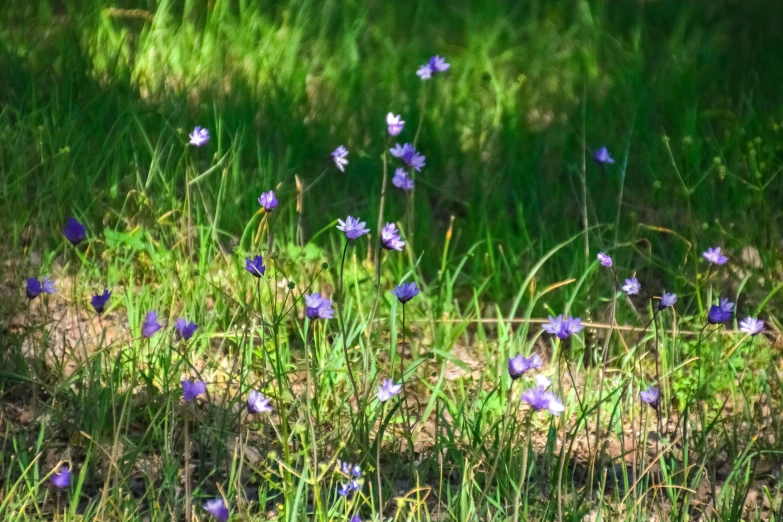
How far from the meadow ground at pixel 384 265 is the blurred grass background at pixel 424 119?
0.02 m

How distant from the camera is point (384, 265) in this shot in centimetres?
294

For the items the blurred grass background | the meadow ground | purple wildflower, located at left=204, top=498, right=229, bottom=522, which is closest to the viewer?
purple wildflower, located at left=204, top=498, right=229, bottom=522

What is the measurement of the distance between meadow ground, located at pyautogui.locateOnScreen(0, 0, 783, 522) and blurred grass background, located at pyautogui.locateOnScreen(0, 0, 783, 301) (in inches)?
0.6

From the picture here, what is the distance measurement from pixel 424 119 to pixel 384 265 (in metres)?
0.89

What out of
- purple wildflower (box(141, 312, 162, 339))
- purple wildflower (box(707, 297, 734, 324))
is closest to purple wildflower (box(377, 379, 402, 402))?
purple wildflower (box(141, 312, 162, 339))

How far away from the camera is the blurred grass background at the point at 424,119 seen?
2996mm

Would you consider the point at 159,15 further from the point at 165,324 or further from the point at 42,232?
the point at 165,324

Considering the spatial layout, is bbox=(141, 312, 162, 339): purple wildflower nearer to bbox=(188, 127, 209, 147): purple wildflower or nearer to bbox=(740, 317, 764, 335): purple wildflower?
bbox=(188, 127, 209, 147): purple wildflower

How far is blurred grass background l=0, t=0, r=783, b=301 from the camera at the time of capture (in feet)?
9.83

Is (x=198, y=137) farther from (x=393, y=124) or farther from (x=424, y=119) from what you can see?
(x=424, y=119)

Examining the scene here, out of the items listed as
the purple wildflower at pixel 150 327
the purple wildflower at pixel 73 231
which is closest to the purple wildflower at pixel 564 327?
the purple wildflower at pixel 150 327

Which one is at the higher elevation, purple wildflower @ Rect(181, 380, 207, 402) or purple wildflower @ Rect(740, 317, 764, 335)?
purple wildflower @ Rect(740, 317, 764, 335)

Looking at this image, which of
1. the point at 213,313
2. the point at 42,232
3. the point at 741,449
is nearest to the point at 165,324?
the point at 213,313

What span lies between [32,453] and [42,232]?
883 millimetres
